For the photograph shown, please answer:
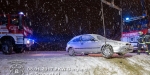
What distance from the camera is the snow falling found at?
2466 cm

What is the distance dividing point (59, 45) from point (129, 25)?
10.5 metres

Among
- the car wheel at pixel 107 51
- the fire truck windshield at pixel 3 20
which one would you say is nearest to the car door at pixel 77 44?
the car wheel at pixel 107 51

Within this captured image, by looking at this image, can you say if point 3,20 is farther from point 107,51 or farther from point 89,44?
point 107,51

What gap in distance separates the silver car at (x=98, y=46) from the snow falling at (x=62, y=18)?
11.1 metres

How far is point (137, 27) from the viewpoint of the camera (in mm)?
15297

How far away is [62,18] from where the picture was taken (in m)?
26.1

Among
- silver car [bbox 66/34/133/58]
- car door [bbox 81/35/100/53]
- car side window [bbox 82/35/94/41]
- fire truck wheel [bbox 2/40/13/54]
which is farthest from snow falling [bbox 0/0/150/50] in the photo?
car door [bbox 81/35/100/53]

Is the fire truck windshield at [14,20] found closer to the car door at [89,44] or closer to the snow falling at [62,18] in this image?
the car door at [89,44]

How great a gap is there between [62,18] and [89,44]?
566 inches

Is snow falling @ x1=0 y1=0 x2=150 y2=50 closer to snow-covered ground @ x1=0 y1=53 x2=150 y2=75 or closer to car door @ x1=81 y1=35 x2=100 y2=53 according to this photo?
car door @ x1=81 y1=35 x2=100 y2=53

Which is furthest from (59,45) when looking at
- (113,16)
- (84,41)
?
(84,41)

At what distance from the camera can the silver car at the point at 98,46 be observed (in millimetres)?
11125

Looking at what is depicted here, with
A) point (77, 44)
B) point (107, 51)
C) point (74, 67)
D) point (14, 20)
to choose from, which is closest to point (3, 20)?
point (14, 20)

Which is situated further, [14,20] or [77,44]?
[14,20]
